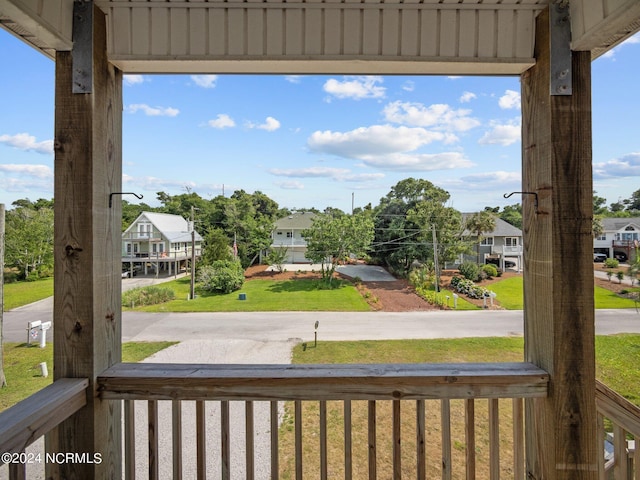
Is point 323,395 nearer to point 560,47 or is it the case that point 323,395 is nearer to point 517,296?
point 517,296

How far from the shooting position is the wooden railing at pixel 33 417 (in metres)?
0.68

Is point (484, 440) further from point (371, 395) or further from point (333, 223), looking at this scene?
point (333, 223)

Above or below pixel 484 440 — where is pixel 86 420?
above

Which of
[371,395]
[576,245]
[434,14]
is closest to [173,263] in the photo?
[371,395]

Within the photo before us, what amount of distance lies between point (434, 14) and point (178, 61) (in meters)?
0.89

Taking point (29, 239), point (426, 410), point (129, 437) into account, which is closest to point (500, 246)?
point (426, 410)

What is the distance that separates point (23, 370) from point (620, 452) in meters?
2.12

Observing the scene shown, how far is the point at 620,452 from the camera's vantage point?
0.95 metres

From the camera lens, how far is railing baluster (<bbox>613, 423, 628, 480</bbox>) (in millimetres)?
936

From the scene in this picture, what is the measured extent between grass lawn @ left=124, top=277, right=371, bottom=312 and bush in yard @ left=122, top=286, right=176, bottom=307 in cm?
2

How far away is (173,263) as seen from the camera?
1.47 meters

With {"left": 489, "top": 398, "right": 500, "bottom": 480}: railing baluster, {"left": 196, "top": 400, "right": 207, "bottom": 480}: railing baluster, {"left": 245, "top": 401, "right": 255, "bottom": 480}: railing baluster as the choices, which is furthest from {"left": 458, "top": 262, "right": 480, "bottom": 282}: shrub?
{"left": 196, "top": 400, "right": 207, "bottom": 480}: railing baluster

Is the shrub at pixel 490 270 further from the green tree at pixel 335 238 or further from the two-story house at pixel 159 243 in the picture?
the two-story house at pixel 159 243

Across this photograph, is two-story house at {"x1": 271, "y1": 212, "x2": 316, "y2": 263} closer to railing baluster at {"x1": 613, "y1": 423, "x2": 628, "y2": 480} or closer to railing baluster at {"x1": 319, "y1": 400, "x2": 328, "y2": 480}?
railing baluster at {"x1": 319, "y1": 400, "x2": 328, "y2": 480}
